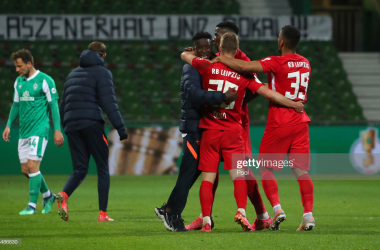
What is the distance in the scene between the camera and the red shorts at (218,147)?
578 cm

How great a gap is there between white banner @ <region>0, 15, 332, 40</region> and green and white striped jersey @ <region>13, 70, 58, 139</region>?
9.91 m

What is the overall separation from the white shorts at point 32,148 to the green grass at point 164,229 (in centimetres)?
71

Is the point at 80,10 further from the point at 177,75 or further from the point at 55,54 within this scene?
the point at 177,75

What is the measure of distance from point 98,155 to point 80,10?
12.5 metres

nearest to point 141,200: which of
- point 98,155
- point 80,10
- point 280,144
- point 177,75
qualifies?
point 98,155

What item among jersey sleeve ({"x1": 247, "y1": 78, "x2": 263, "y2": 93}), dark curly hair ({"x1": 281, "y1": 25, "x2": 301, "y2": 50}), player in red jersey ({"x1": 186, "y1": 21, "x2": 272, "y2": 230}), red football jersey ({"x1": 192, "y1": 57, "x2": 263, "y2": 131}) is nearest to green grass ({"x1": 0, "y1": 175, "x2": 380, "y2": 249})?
player in red jersey ({"x1": 186, "y1": 21, "x2": 272, "y2": 230})

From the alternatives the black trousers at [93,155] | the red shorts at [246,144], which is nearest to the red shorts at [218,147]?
the red shorts at [246,144]

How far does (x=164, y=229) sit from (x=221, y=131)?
1.17m

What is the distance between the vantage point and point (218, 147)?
19.0 feet

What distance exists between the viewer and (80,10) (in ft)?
61.0

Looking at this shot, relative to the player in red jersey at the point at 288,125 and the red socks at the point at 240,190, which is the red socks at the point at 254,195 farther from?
the red socks at the point at 240,190

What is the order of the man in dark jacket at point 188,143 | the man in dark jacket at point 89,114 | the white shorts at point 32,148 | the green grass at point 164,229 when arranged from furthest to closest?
the white shorts at point 32,148, the man in dark jacket at point 89,114, the man in dark jacket at point 188,143, the green grass at point 164,229

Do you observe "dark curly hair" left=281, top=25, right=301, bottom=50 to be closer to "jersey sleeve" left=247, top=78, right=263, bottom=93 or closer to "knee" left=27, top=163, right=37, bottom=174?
"jersey sleeve" left=247, top=78, right=263, bottom=93

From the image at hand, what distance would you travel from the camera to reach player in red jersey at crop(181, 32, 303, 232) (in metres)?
5.76
